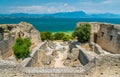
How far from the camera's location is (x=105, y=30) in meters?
26.0

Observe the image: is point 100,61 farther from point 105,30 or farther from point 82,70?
point 105,30

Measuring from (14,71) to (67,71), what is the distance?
10.1 feet

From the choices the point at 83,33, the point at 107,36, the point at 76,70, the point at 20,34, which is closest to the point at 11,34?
the point at 20,34

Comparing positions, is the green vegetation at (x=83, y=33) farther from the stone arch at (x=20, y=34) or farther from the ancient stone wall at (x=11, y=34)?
the stone arch at (x=20, y=34)

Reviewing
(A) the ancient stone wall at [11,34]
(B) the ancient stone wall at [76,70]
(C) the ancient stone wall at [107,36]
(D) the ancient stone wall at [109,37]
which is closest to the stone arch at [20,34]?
(A) the ancient stone wall at [11,34]

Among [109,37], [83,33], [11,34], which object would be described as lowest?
[109,37]

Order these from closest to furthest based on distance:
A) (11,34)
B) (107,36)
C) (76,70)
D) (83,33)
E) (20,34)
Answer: (76,70) → (107,36) → (11,34) → (83,33) → (20,34)

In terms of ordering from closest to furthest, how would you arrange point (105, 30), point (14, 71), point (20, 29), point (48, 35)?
point (14, 71)
point (105, 30)
point (20, 29)
point (48, 35)

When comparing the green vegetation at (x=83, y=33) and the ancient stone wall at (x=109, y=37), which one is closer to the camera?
the ancient stone wall at (x=109, y=37)

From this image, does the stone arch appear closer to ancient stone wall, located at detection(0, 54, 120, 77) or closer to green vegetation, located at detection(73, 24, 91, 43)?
green vegetation, located at detection(73, 24, 91, 43)

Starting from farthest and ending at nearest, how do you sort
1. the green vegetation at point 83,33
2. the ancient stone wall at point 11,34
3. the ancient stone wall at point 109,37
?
1. the green vegetation at point 83,33
2. the ancient stone wall at point 109,37
3. the ancient stone wall at point 11,34

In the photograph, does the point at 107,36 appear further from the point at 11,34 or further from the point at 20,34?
the point at 11,34

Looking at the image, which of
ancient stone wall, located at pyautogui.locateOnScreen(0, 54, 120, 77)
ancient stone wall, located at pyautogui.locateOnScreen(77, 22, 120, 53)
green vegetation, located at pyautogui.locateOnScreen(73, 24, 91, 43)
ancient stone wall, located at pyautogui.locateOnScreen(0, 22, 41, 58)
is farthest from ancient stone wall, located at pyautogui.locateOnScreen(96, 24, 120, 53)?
ancient stone wall, located at pyautogui.locateOnScreen(0, 54, 120, 77)

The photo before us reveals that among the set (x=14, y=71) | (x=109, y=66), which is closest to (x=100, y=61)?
(x=109, y=66)
